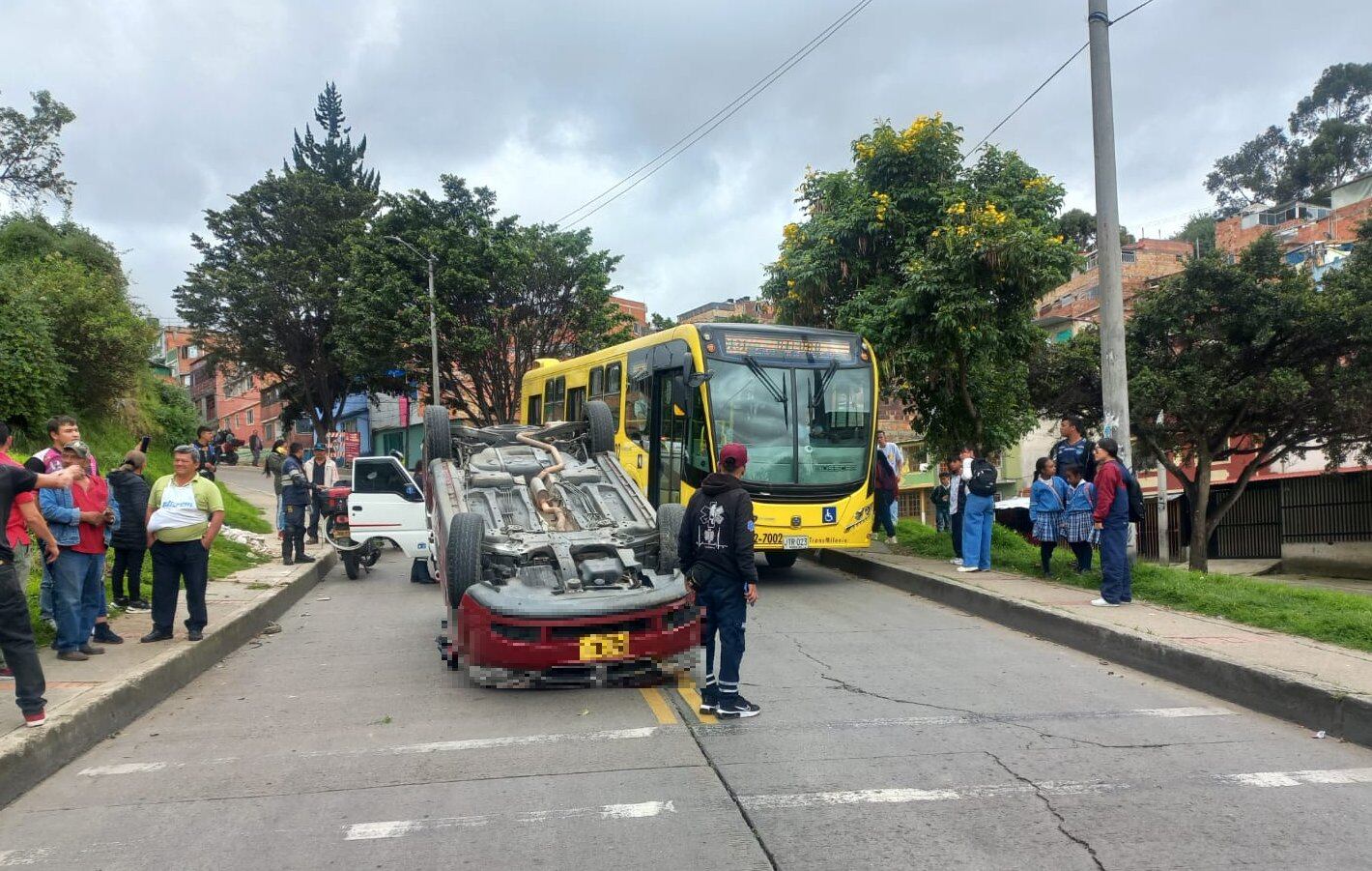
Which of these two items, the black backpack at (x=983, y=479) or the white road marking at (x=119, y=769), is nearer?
the white road marking at (x=119, y=769)

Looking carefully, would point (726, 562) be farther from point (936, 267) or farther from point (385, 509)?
point (385, 509)

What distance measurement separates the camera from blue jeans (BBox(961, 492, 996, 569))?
1195 centimetres

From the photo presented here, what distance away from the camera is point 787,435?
495 inches

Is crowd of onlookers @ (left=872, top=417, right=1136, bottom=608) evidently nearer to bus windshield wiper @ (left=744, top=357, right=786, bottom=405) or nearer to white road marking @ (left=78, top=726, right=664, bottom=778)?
bus windshield wiper @ (left=744, top=357, right=786, bottom=405)

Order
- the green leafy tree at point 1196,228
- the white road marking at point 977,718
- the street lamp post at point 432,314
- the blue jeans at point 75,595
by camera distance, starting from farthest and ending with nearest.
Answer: the green leafy tree at point 1196,228, the street lamp post at point 432,314, the blue jeans at point 75,595, the white road marking at point 977,718

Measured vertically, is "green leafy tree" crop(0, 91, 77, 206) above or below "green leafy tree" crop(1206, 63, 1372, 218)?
below

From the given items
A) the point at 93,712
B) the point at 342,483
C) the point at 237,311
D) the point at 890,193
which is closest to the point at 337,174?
the point at 237,311

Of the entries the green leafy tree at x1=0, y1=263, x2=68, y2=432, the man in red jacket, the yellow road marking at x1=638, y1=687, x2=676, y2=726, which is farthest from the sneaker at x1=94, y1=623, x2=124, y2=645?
the man in red jacket

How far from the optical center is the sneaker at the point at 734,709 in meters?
6.28

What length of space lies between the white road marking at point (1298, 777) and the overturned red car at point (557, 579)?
11.6ft

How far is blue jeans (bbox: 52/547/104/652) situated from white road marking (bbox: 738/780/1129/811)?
573 centimetres

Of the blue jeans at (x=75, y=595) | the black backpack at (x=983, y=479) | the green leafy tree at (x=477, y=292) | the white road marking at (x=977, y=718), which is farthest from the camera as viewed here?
the green leafy tree at (x=477, y=292)

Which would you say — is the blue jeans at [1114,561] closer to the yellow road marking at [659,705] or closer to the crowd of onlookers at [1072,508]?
the crowd of onlookers at [1072,508]

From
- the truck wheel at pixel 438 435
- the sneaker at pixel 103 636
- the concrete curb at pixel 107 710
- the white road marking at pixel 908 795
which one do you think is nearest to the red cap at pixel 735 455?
the white road marking at pixel 908 795
